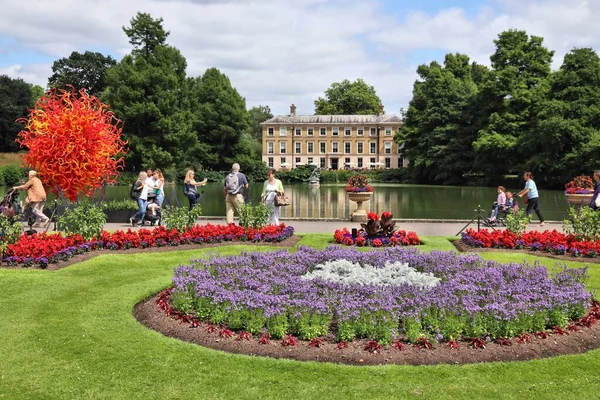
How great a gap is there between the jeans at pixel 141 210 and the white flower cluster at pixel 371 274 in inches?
388

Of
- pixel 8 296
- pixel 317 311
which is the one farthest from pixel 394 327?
pixel 8 296

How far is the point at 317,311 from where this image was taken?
6.03m

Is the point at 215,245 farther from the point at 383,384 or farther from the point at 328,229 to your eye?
the point at 383,384

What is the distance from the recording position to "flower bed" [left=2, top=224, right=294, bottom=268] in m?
10.0

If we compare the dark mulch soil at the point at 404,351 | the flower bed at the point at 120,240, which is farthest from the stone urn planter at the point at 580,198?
the dark mulch soil at the point at 404,351

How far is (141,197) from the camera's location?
17.1m

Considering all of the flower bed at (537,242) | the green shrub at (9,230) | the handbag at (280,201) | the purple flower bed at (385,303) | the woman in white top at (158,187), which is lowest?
the purple flower bed at (385,303)

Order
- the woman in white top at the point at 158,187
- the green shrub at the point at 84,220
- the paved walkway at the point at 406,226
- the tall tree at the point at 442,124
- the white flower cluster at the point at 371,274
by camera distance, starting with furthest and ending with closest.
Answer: the tall tree at the point at 442,124
the woman in white top at the point at 158,187
the paved walkway at the point at 406,226
the green shrub at the point at 84,220
the white flower cluster at the point at 371,274

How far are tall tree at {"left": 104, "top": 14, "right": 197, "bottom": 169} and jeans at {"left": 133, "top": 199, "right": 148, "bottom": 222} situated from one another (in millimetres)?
35506

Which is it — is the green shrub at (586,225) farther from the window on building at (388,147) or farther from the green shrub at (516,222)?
the window on building at (388,147)

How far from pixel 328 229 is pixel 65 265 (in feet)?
26.6

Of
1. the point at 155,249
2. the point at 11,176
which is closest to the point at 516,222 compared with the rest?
the point at 155,249

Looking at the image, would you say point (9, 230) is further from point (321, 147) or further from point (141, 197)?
point (321, 147)

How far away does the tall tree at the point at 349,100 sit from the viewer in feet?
331
